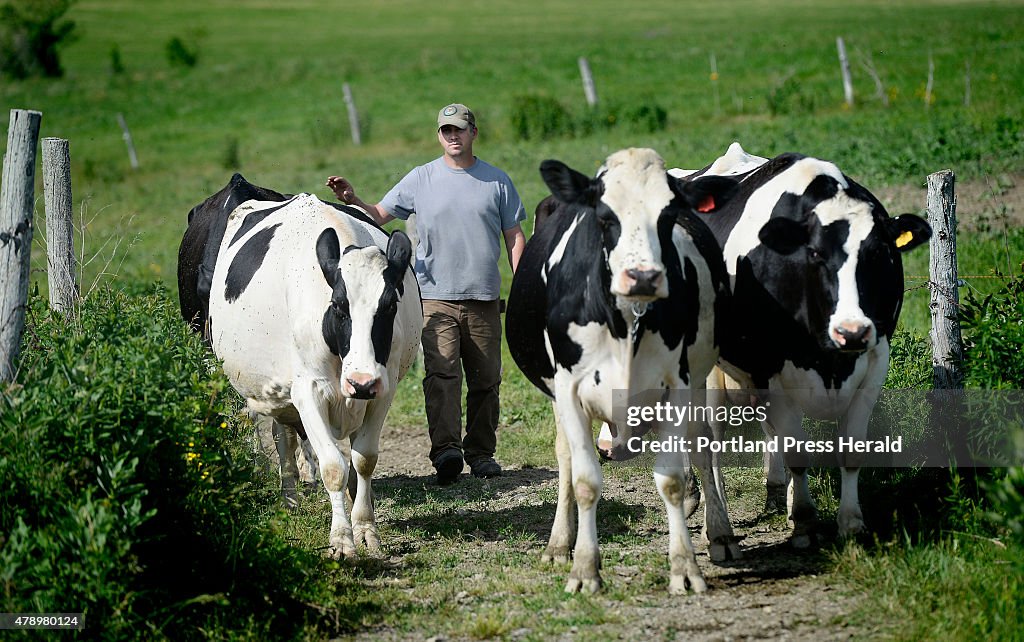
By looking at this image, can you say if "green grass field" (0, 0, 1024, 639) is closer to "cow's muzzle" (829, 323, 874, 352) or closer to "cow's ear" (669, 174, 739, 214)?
"cow's muzzle" (829, 323, 874, 352)

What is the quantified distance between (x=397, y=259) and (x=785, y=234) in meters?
2.24

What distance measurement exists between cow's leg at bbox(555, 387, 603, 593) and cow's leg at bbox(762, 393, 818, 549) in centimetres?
127

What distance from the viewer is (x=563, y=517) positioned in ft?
21.7

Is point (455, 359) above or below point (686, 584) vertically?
above

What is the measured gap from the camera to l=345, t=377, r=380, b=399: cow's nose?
20.9 ft

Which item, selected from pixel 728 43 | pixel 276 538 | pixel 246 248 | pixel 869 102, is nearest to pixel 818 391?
pixel 276 538

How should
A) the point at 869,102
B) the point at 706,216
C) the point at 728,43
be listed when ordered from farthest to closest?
the point at 728,43, the point at 869,102, the point at 706,216

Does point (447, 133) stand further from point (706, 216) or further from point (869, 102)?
point (869, 102)

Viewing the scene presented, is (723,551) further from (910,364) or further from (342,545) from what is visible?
(910,364)

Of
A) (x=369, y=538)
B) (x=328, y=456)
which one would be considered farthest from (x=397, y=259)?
(x=369, y=538)

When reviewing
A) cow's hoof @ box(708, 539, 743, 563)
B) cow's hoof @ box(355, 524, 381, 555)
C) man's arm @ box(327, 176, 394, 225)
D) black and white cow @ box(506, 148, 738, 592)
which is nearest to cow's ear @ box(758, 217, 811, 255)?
black and white cow @ box(506, 148, 738, 592)

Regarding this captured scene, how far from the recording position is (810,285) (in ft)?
20.8

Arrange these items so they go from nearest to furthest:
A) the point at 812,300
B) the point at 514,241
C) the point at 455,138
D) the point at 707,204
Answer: the point at 707,204, the point at 812,300, the point at 455,138, the point at 514,241

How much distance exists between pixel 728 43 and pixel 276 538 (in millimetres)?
38403
